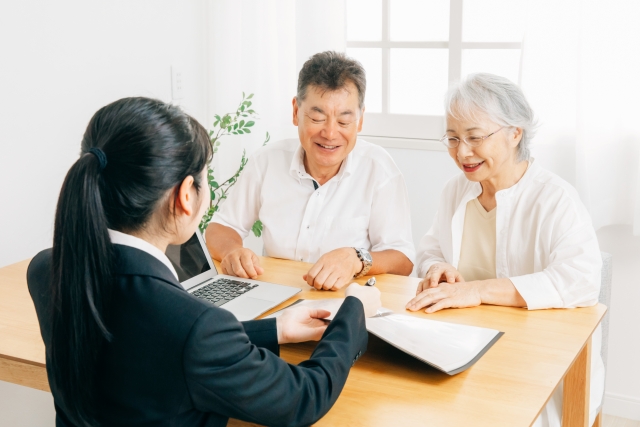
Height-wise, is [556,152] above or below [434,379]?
above

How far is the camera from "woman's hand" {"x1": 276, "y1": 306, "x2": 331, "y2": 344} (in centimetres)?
133

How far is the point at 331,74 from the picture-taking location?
2.02 metres

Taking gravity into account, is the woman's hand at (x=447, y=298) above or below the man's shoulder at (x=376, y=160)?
below

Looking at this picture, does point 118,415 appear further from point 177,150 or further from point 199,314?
point 177,150

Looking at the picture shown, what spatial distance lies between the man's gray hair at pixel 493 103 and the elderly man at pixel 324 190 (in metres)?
0.35

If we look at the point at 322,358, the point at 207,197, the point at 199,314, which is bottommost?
the point at 322,358

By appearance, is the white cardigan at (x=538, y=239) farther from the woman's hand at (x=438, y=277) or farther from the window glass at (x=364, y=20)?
the window glass at (x=364, y=20)

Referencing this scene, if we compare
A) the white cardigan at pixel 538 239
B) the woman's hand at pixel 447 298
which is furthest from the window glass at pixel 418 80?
the woman's hand at pixel 447 298

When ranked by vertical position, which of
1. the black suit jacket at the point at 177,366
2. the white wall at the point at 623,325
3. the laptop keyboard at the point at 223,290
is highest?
the black suit jacket at the point at 177,366

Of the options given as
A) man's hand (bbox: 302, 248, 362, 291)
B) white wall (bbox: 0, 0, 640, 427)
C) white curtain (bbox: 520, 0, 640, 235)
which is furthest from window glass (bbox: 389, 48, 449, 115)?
man's hand (bbox: 302, 248, 362, 291)

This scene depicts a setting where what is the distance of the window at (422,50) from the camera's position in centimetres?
287

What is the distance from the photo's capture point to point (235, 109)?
3.28 metres

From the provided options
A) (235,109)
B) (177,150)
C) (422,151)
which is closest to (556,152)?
(422,151)

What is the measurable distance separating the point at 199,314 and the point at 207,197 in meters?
0.24
